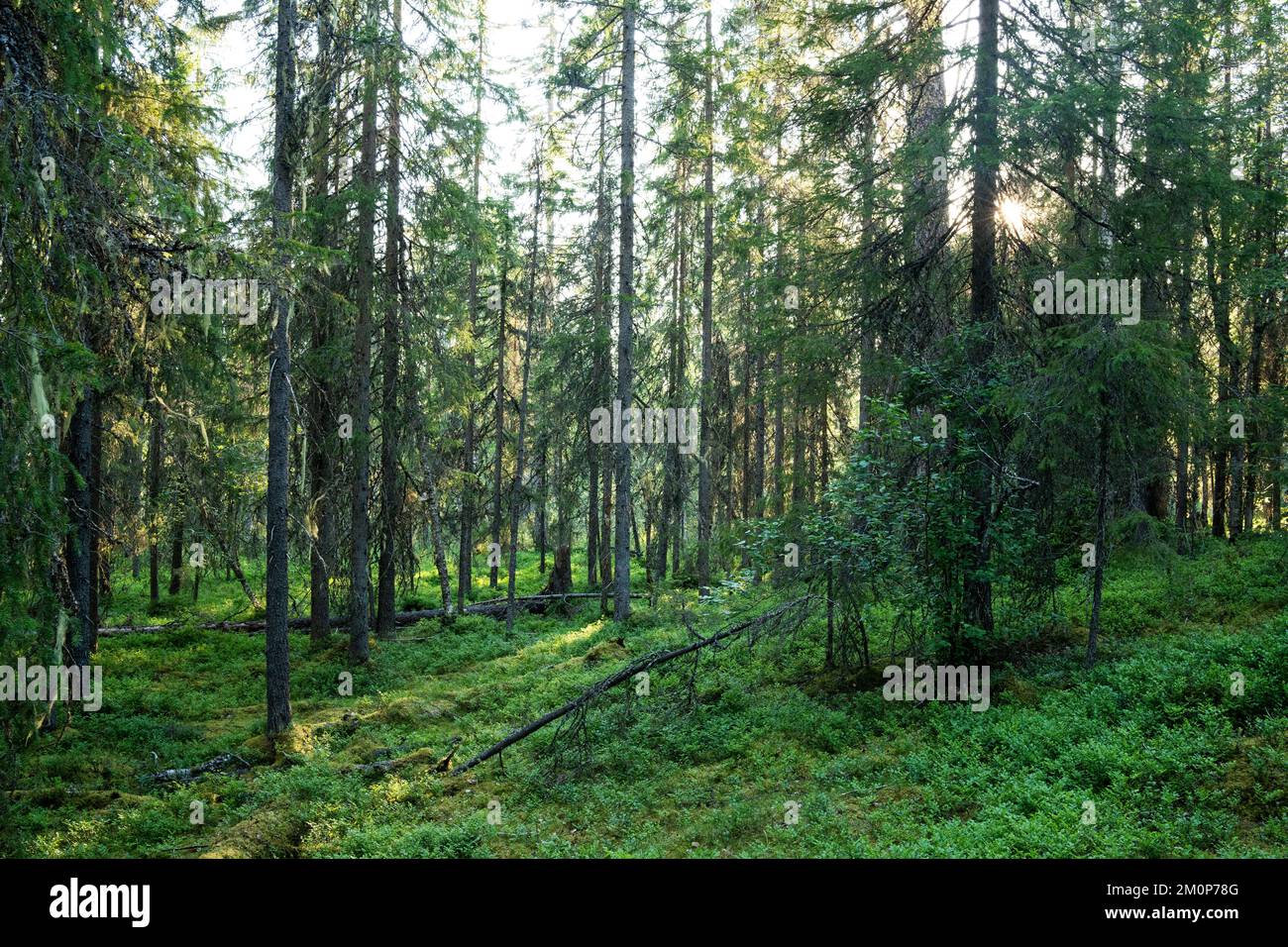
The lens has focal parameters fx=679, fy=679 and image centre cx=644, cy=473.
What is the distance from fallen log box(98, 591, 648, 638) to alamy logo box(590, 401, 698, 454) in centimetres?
652

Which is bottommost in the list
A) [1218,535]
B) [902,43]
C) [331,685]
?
[331,685]

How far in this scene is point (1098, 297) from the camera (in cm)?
805

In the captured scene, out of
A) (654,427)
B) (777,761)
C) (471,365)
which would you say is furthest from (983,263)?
(471,365)

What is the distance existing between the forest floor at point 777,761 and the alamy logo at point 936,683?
214 millimetres

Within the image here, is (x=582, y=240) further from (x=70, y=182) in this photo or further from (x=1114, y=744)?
(x=1114, y=744)

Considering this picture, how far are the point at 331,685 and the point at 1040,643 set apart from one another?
13160 mm

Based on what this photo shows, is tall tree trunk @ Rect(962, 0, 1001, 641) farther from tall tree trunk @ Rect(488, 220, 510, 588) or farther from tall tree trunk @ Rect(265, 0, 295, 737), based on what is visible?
tall tree trunk @ Rect(488, 220, 510, 588)

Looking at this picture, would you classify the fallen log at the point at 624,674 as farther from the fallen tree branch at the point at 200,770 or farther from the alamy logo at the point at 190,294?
the alamy logo at the point at 190,294

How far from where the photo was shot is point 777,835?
6.08 metres

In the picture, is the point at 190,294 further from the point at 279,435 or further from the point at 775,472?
the point at 775,472

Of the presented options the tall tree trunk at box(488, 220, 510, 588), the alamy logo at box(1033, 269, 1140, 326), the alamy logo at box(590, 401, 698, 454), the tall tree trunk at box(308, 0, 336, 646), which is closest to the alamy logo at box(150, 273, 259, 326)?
the tall tree trunk at box(308, 0, 336, 646)
